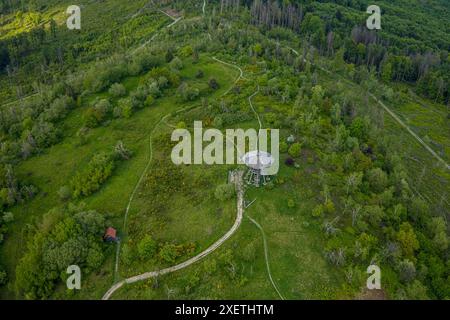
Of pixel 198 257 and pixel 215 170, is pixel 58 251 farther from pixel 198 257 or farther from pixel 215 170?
pixel 215 170

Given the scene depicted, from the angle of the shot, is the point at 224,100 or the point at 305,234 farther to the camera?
the point at 224,100

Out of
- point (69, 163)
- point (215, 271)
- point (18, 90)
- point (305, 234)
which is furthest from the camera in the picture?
point (18, 90)

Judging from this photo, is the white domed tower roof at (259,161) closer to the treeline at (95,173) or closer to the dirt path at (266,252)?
the dirt path at (266,252)

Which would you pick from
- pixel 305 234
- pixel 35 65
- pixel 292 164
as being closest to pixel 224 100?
pixel 292 164

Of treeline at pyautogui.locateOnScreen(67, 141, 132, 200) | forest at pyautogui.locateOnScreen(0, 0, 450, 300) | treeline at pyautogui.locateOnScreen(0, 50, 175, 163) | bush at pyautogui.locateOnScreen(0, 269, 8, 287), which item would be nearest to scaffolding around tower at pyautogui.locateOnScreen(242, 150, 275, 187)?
forest at pyautogui.locateOnScreen(0, 0, 450, 300)

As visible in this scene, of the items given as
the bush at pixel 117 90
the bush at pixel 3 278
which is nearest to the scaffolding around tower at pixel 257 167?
the bush at pixel 3 278

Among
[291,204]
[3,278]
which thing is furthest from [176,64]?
[3,278]

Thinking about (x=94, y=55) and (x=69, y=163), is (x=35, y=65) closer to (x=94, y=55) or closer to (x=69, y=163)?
(x=94, y=55)
